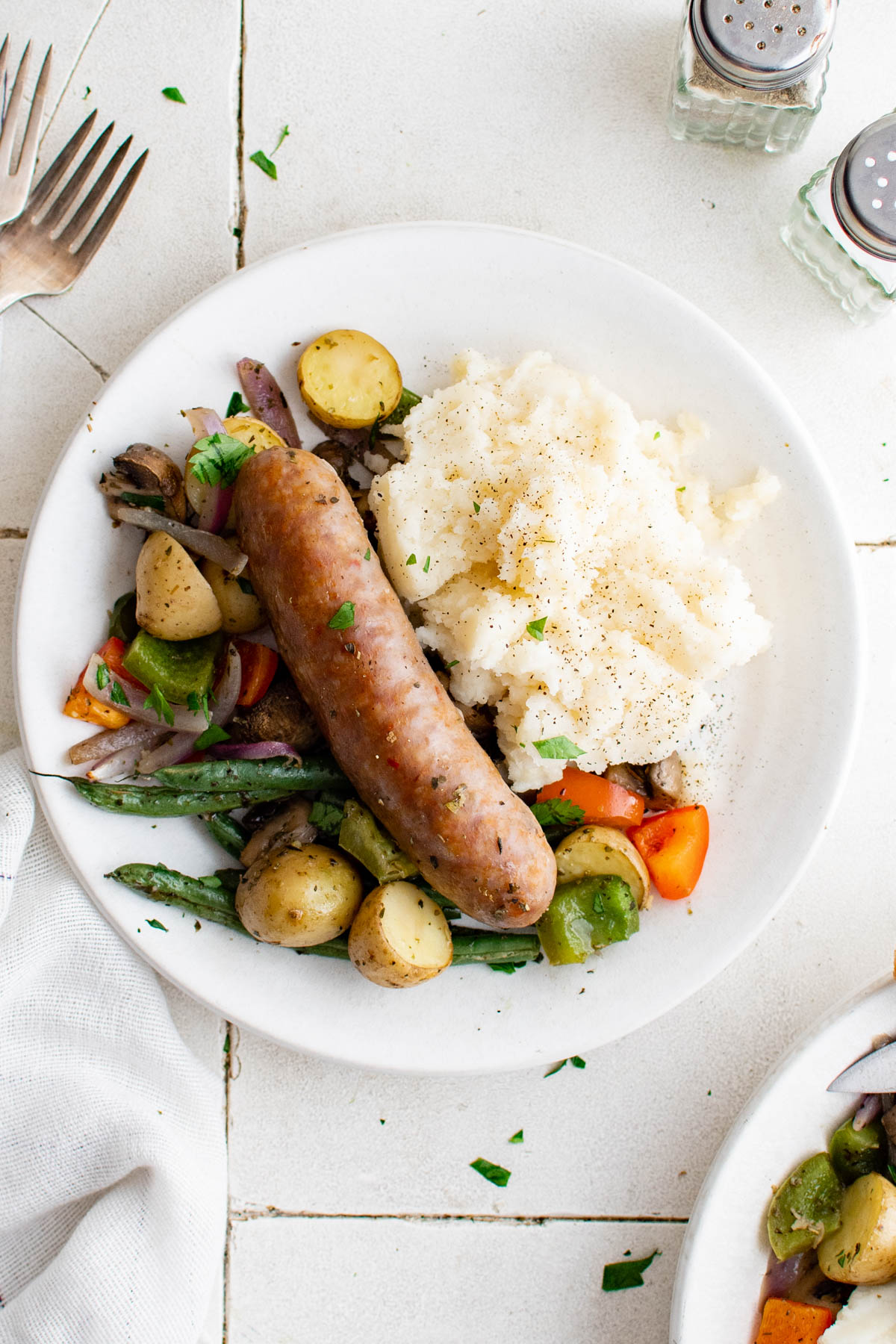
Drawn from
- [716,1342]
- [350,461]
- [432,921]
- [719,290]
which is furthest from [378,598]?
[716,1342]

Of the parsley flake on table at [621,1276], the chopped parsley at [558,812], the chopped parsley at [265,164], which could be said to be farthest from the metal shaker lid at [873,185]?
the parsley flake on table at [621,1276]

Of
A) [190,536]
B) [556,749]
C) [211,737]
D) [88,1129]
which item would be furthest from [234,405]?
[88,1129]

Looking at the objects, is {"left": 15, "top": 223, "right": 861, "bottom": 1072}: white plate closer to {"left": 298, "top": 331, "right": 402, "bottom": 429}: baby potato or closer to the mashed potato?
{"left": 298, "top": 331, "right": 402, "bottom": 429}: baby potato

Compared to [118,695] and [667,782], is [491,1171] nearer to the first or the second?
[667,782]

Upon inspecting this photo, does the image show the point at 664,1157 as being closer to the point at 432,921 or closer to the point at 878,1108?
the point at 878,1108

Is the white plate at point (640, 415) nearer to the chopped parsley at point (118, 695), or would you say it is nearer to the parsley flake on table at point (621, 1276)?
the chopped parsley at point (118, 695)
